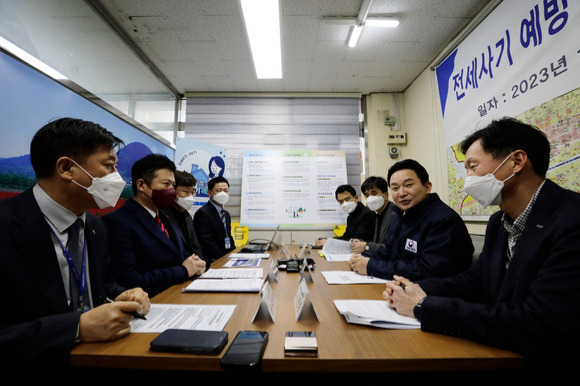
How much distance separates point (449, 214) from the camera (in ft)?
4.47

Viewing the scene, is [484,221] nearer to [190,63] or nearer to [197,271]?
[197,271]

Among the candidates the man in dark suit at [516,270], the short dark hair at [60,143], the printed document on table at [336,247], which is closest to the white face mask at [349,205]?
the printed document on table at [336,247]

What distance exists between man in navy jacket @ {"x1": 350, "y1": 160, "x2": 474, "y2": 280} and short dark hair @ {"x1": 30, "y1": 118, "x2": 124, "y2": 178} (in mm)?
1490

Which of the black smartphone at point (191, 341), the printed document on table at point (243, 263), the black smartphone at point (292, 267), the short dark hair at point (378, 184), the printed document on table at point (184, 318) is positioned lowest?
the printed document on table at point (184, 318)

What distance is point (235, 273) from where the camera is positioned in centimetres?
145

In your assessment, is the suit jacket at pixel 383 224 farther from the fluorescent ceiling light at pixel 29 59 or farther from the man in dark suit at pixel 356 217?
the fluorescent ceiling light at pixel 29 59

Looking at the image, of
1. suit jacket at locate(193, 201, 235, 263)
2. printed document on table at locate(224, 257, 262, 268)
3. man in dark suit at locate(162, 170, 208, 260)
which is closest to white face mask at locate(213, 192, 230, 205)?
suit jacket at locate(193, 201, 235, 263)

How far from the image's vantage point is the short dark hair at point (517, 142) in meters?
0.93

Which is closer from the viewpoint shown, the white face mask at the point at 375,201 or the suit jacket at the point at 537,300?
the suit jacket at the point at 537,300

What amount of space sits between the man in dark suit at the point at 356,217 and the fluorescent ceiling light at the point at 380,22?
1.87m

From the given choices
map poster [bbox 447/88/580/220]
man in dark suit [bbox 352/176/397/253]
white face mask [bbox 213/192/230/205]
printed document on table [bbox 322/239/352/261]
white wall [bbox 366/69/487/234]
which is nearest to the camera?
map poster [bbox 447/88/580/220]

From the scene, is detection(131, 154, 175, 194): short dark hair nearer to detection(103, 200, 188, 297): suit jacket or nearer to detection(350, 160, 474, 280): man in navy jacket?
detection(103, 200, 188, 297): suit jacket

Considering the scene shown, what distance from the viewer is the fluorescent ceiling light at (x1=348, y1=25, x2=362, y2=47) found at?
8.58 feet

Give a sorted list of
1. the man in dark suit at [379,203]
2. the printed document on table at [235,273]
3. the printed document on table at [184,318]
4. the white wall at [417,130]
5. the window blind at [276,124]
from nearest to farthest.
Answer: the printed document on table at [184,318] < the printed document on table at [235,273] < the man in dark suit at [379,203] < the white wall at [417,130] < the window blind at [276,124]
